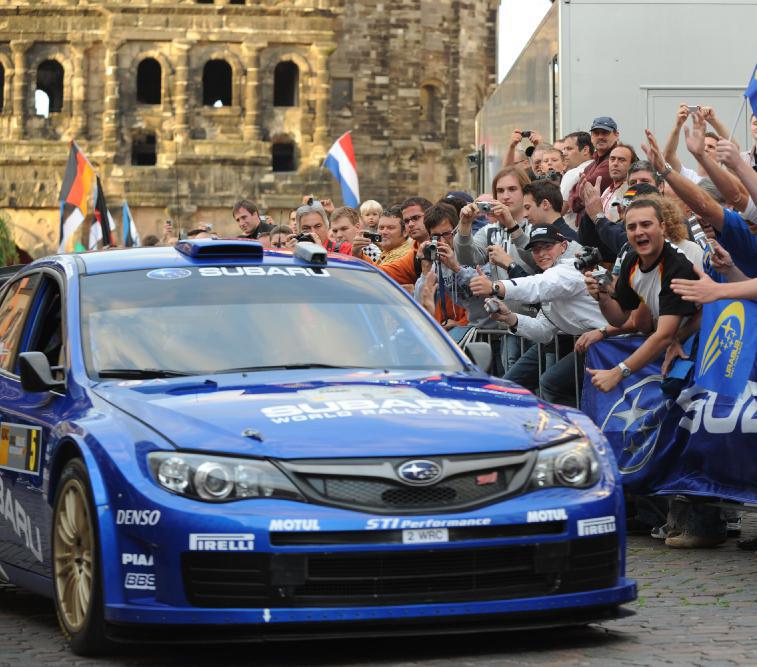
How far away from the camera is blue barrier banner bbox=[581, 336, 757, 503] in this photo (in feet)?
31.0

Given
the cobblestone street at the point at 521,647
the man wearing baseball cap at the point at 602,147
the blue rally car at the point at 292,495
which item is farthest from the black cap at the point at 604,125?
the blue rally car at the point at 292,495

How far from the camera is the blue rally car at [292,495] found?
19.9ft

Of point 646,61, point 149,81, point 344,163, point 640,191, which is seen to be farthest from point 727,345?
point 149,81

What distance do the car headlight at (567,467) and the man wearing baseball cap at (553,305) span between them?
453 centimetres

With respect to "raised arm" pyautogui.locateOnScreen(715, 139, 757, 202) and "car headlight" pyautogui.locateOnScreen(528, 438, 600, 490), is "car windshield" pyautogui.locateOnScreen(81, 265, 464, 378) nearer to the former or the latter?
A: "car headlight" pyautogui.locateOnScreen(528, 438, 600, 490)

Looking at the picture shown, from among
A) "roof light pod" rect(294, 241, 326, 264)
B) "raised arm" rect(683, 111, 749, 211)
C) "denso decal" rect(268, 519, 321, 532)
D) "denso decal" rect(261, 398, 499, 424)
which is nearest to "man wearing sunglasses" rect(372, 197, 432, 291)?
"raised arm" rect(683, 111, 749, 211)

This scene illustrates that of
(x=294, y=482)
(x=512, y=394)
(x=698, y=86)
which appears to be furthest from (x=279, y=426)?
(x=698, y=86)

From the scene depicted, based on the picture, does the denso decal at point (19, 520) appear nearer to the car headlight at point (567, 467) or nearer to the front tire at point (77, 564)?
the front tire at point (77, 564)

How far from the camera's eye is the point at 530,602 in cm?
630

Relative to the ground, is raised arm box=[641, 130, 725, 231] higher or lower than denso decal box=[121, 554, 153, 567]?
higher

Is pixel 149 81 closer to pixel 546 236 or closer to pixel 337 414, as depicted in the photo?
pixel 546 236

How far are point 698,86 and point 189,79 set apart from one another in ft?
181

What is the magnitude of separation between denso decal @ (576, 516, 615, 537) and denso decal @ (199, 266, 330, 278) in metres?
1.99

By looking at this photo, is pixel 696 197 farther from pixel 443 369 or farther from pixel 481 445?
pixel 481 445
